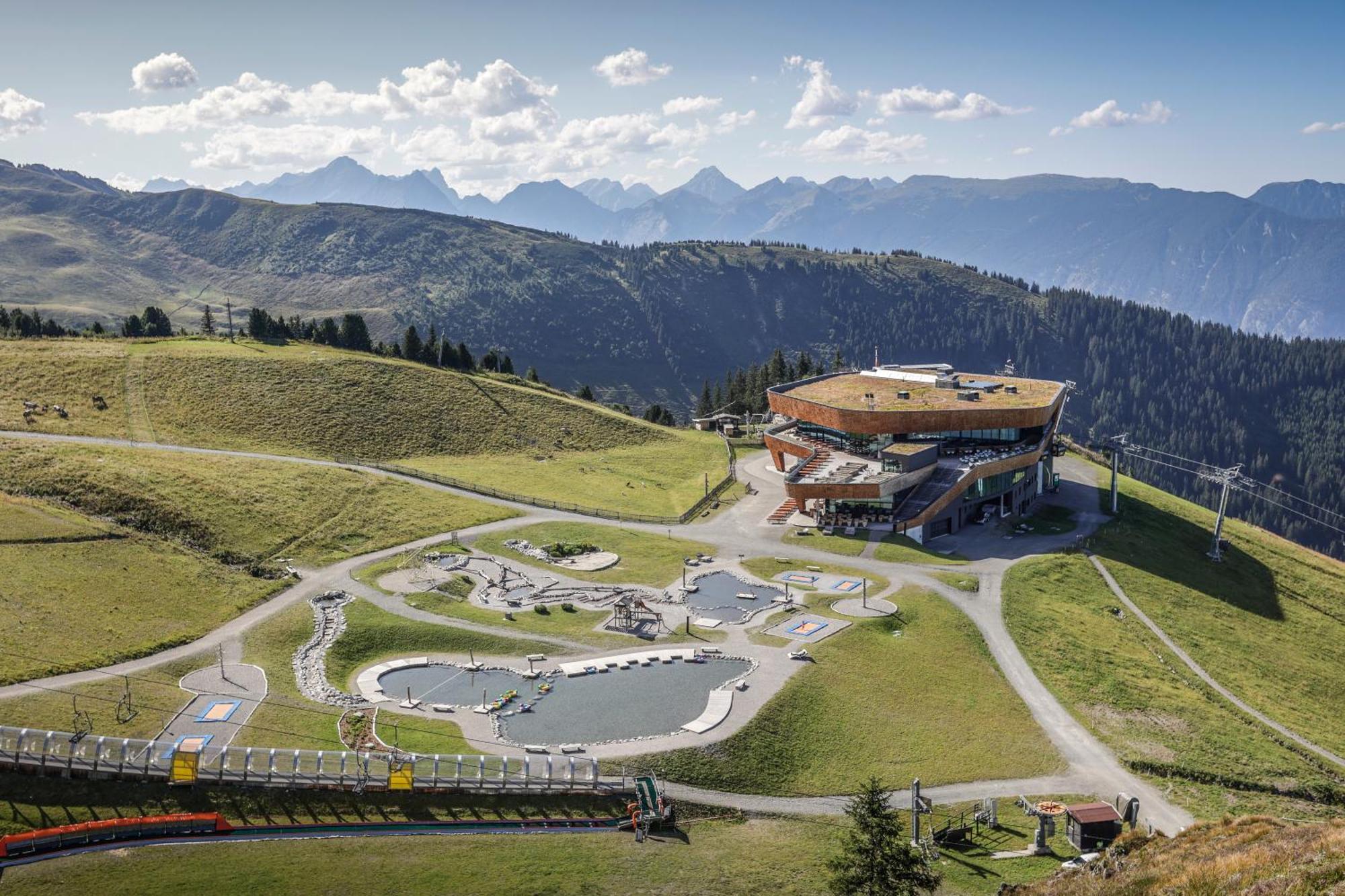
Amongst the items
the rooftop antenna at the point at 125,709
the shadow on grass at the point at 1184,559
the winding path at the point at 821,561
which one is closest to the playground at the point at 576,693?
the winding path at the point at 821,561

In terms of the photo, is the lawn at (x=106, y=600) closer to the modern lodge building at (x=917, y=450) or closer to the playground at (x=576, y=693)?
the playground at (x=576, y=693)

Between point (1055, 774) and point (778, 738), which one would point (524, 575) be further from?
point (1055, 774)

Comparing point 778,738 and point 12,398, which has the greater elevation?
point 12,398

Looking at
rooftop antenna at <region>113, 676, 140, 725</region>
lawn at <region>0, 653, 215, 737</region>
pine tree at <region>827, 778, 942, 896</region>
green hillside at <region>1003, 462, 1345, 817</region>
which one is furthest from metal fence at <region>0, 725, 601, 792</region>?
green hillside at <region>1003, 462, 1345, 817</region>

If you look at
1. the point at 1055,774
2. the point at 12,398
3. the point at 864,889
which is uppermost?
the point at 12,398

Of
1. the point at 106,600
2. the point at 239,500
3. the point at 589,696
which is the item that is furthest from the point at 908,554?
the point at 106,600

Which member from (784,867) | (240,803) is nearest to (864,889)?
(784,867)
